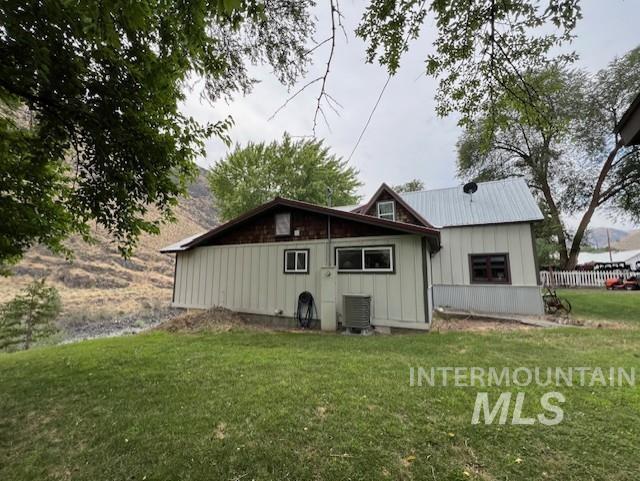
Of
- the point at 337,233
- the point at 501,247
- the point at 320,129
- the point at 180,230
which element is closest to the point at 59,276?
the point at 180,230

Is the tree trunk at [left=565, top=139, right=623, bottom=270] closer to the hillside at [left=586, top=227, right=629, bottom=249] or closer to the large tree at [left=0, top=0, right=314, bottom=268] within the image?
the hillside at [left=586, top=227, right=629, bottom=249]

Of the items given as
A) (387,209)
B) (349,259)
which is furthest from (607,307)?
(349,259)

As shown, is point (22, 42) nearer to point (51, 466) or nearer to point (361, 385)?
point (51, 466)

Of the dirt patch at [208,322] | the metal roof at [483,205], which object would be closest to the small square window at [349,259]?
the dirt patch at [208,322]

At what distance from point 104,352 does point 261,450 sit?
209 inches

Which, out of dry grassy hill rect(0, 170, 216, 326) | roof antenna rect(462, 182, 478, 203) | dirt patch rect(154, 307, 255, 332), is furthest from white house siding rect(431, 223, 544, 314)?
dry grassy hill rect(0, 170, 216, 326)

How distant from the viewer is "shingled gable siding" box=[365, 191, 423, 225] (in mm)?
11234

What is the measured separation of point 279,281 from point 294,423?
5976mm

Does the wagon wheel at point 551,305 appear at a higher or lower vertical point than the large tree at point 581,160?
lower

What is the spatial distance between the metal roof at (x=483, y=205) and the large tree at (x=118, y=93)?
9748 millimetres

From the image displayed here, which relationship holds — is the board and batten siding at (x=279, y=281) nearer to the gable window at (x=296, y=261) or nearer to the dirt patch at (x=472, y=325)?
the gable window at (x=296, y=261)

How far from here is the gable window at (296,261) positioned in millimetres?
8398

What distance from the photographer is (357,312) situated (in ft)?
23.9

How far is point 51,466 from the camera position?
93.5 inches
